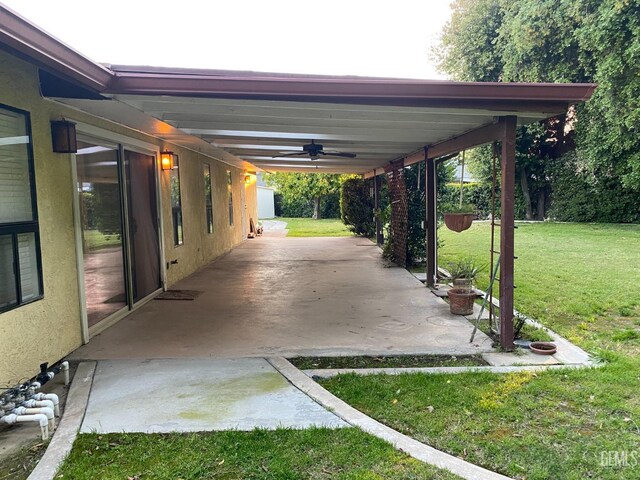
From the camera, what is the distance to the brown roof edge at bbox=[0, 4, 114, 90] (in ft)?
7.73

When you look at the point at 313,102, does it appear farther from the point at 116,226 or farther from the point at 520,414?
the point at 116,226

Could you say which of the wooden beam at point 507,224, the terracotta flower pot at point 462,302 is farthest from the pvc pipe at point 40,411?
the terracotta flower pot at point 462,302

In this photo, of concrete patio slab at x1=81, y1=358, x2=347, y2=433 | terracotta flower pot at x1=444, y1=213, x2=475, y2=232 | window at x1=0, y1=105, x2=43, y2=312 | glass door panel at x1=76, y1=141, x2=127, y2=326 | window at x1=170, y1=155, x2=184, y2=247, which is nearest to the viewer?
concrete patio slab at x1=81, y1=358, x2=347, y2=433

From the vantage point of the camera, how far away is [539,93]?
3.65 meters

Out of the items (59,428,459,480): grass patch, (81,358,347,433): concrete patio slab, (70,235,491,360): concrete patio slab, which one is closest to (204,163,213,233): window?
(70,235,491,360): concrete patio slab

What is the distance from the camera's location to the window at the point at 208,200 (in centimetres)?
978

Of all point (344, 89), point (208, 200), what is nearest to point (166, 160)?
point (208, 200)

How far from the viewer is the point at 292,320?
5438mm

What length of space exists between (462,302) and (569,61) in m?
12.1

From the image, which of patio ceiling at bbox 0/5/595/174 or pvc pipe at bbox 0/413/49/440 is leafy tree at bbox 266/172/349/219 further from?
pvc pipe at bbox 0/413/49/440

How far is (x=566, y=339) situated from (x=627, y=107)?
35.7 feet

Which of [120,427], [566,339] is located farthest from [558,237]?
[120,427]

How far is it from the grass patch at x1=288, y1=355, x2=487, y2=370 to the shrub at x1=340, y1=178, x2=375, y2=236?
36.9 feet

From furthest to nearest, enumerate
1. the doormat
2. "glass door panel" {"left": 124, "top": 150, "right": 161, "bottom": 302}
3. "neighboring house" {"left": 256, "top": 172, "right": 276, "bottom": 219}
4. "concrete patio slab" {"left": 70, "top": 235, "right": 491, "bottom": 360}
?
"neighboring house" {"left": 256, "top": 172, "right": 276, "bottom": 219} < the doormat < "glass door panel" {"left": 124, "top": 150, "right": 161, "bottom": 302} < "concrete patio slab" {"left": 70, "top": 235, "right": 491, "bottom": 360}
